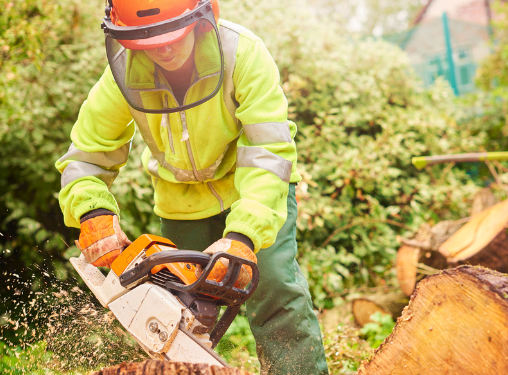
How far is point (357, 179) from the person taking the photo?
4.11 m

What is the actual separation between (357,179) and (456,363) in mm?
2843

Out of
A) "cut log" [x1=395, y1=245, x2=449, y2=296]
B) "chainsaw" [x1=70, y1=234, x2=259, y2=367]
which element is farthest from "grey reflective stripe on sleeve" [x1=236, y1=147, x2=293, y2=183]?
"cut log" [x1=395, y1=245, x2=449, y2=296]

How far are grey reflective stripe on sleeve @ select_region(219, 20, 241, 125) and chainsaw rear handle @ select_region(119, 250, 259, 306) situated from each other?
64 centimetres

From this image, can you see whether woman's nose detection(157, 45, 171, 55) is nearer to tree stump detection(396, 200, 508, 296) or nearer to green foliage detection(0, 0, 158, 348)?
green foliage detection(0, 0, 158, 348)

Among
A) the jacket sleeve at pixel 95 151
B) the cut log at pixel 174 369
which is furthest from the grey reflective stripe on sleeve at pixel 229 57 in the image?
the cut log at pixel 174 369

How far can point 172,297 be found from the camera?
1286mm

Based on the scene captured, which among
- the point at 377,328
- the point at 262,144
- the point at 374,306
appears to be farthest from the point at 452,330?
the point at 374,306

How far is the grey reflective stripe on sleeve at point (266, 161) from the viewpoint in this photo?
4.98 ft

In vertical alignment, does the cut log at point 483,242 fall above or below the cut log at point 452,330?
below

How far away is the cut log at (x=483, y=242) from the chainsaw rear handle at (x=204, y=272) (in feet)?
7.33

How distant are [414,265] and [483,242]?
564mm

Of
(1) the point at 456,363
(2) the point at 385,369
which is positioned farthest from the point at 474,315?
(2) the point at 385,369

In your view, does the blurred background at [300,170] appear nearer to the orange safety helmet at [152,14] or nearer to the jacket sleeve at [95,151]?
the jacket sleeve at [95,151]

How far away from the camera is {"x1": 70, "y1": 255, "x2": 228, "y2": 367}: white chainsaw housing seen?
49.4 inches
